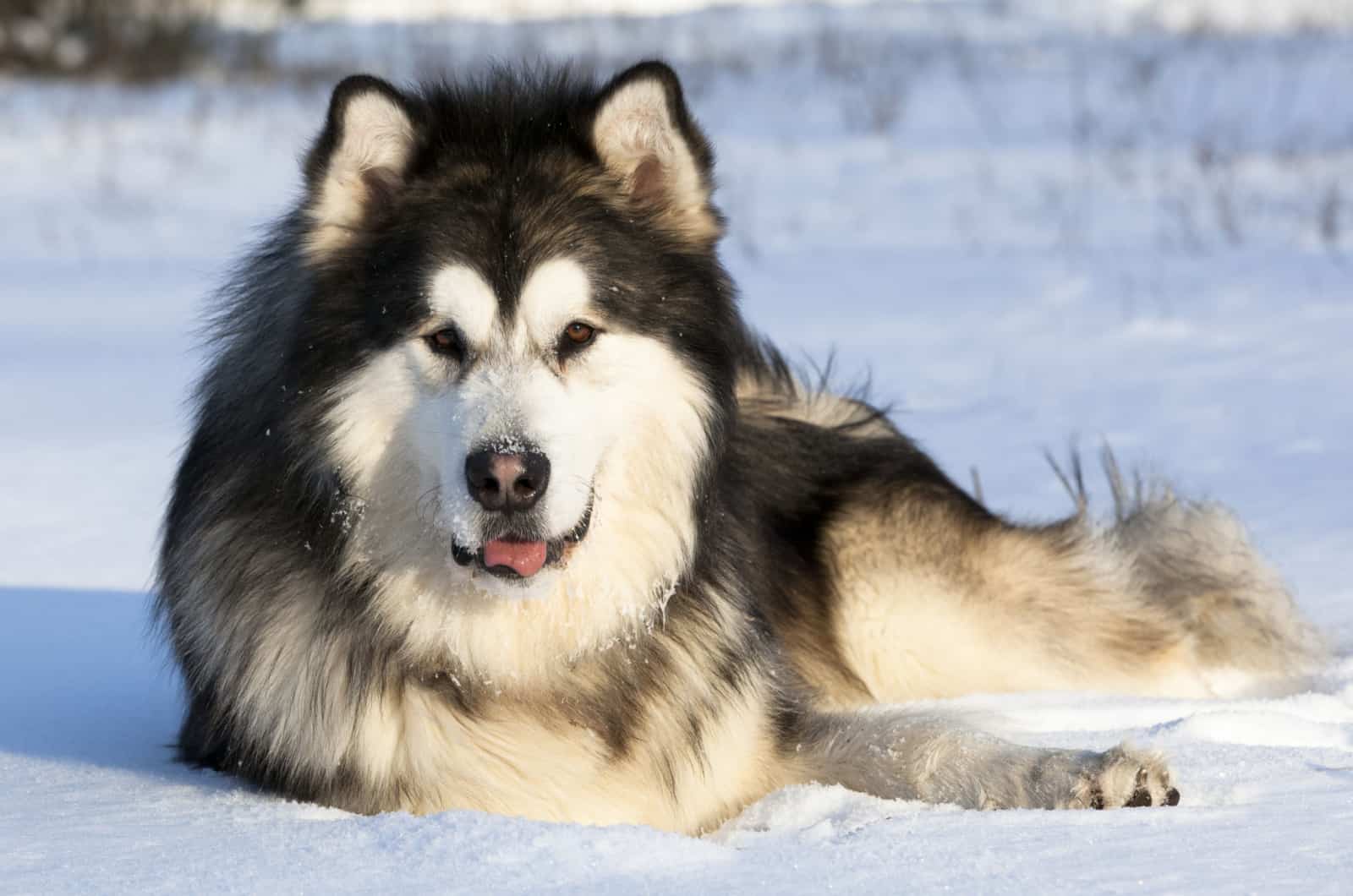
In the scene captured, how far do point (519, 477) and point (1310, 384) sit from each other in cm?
445

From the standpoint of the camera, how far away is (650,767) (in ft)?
10.2

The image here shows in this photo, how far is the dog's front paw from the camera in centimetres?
290

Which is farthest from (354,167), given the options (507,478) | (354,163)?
(507,478)

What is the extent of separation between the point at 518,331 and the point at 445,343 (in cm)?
12

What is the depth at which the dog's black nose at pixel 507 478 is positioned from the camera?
8.94 ft

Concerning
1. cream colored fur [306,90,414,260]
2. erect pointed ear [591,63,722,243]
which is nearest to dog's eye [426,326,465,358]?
cream colored fur [306,90,414,260]

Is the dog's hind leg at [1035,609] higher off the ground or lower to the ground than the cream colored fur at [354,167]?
lower

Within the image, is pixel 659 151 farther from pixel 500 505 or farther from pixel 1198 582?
pixel 1198 582

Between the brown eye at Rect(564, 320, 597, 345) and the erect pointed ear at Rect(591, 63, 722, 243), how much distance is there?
0.34 metres

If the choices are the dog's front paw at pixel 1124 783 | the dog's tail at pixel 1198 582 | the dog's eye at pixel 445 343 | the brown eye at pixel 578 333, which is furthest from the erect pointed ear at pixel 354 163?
the dog's tail at pixel 1198 582

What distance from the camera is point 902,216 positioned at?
10234 mm

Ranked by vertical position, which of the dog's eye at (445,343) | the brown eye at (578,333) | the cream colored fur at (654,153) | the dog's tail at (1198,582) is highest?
the cream colored fur at (654,153)

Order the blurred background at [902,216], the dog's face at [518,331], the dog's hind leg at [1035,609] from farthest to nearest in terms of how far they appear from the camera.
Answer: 1. the blurred background at [902,216]
2. the dog's hind leg at [1035,609]
3. the dog's face at [518,331]

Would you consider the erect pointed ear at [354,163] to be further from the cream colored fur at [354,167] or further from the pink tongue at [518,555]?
the pink tongue at [518,555]
